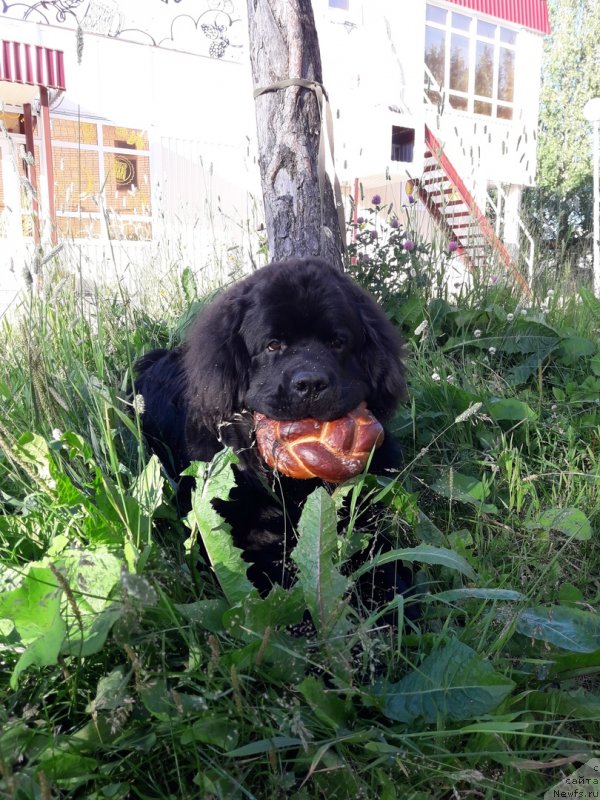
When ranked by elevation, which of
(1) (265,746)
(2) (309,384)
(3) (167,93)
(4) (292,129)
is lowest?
(1) (265,746)

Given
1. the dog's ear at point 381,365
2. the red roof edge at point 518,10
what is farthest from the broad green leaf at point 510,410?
the red roof edge at point 518,10

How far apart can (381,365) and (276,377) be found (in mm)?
451

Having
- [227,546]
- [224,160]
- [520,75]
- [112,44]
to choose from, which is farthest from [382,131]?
[227,546]

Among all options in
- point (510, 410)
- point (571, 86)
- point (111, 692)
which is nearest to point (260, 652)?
point (111, 692)

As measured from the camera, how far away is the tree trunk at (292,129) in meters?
3.50

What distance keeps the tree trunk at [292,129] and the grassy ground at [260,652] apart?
168cm

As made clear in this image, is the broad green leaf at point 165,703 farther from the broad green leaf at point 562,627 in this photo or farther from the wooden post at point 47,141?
the wooden post at point 47,141

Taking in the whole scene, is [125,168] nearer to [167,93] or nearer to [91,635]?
[167,93]

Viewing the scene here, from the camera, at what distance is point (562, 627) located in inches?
63.5

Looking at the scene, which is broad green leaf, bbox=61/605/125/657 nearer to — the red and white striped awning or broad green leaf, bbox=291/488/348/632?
broad green leaf, bbox=291/488/348/632

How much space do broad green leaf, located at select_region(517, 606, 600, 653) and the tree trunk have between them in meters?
2.34

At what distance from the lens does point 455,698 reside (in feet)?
4.47

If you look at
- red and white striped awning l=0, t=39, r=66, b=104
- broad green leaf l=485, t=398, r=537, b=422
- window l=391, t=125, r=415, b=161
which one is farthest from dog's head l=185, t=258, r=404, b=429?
window l=391, t=125, r=415, b=161

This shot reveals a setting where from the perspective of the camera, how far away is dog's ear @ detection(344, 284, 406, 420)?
233cm
